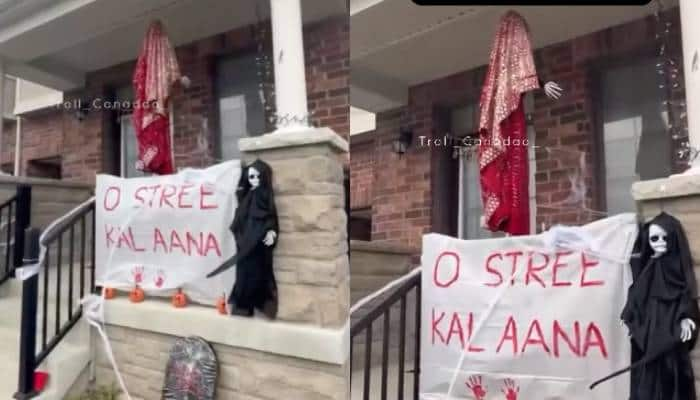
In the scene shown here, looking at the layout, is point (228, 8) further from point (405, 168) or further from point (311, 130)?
point (405, 168)

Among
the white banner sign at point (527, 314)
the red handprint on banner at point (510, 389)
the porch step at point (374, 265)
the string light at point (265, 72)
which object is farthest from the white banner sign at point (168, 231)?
the red handprint on banner at point (510, 389)

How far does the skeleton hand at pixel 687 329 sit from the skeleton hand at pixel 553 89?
15.4 inches

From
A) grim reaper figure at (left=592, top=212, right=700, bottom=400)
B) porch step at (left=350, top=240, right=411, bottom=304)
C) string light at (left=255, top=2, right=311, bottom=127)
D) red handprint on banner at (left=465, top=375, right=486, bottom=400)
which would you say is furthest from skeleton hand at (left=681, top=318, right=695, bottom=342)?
string light at (left=255, top=2, right=311, bottom=127)

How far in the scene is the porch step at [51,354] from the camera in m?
1.15

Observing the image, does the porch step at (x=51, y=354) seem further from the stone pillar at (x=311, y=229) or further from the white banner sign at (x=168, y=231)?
the stone pillar at (x=311, y=229)

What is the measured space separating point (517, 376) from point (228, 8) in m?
0.84

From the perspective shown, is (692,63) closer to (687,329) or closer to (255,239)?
(687,329)

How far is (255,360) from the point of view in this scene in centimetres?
106

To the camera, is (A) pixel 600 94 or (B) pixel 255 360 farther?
(B) pixel 255 360

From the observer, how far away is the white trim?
1.00m

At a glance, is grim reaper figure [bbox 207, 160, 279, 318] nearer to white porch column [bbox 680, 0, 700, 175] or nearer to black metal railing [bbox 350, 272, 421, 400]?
black metal railing [bbox 350, 272, 421, 400]

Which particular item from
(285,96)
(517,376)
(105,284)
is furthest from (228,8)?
(517,376)

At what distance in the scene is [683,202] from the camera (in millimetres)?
823

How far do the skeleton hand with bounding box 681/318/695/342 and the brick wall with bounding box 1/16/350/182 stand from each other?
0.61 m
